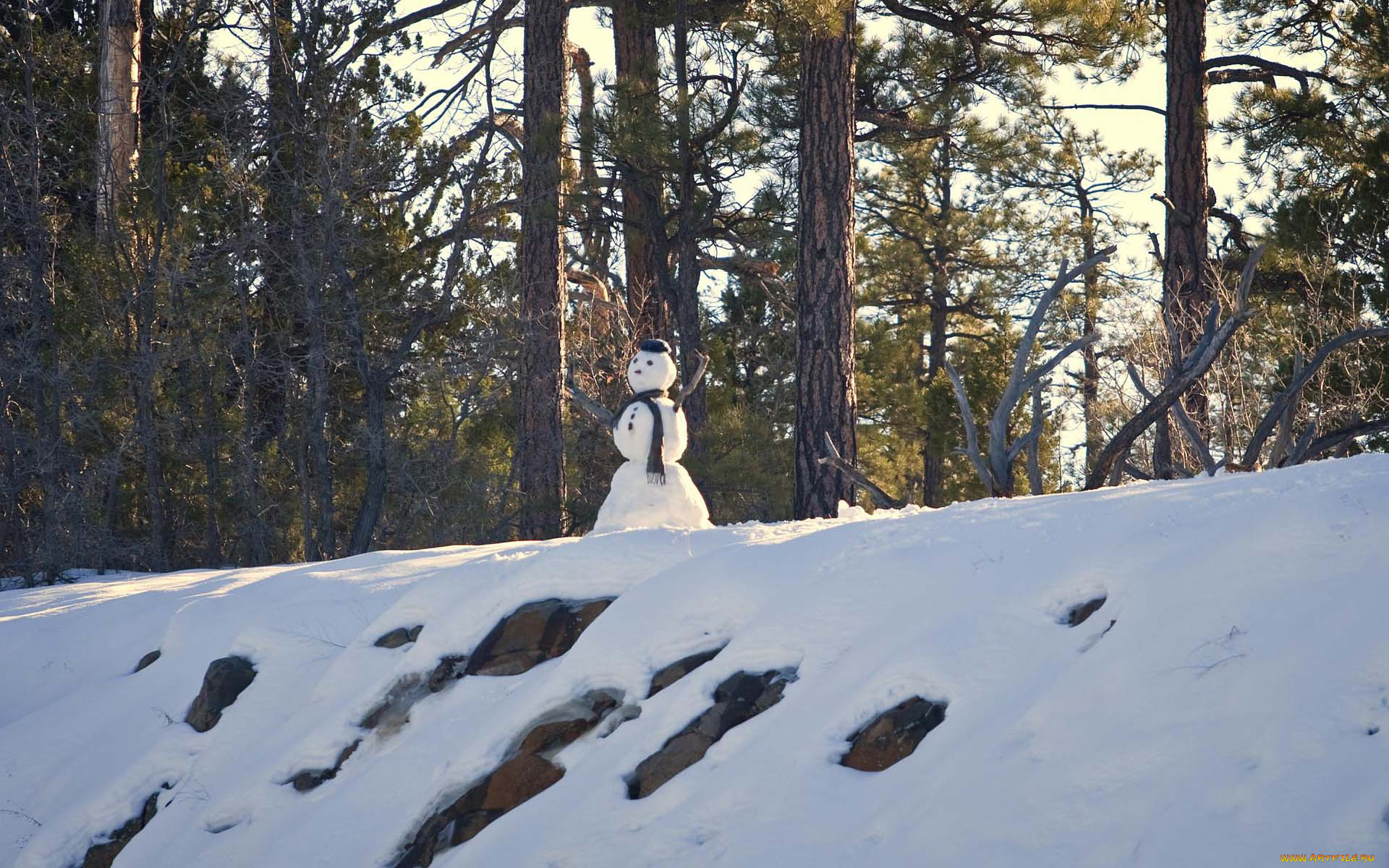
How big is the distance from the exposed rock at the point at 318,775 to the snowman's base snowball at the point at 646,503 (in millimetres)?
2313

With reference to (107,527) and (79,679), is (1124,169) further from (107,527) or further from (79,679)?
(79,679)

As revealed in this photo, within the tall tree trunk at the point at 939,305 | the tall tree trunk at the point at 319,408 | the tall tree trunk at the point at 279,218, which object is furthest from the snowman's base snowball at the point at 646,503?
the tall tree trunk at the point at 939,305

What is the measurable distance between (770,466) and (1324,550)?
36.1 ft

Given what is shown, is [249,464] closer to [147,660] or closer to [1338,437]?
[147,660]

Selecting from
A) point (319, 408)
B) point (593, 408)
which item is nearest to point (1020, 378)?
point (593, 408)

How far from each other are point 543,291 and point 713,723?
8.20 m

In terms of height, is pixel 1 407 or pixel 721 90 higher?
pixel 721 90

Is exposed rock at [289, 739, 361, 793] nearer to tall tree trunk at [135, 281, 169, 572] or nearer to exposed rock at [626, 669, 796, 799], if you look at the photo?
exposed rock at [626, 669, 796, 799]

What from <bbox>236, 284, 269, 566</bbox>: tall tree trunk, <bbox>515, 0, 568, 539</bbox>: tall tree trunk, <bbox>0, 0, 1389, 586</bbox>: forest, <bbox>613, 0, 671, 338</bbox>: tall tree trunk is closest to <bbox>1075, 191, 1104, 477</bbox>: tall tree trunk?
<bbox>0, 0, 1389, 586</bbox>: forest

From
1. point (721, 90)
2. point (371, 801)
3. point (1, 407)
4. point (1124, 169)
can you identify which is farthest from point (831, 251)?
point (1124, 169)

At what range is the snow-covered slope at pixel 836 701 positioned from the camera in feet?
10.5

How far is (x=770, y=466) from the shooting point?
1470cm

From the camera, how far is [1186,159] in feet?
42.2

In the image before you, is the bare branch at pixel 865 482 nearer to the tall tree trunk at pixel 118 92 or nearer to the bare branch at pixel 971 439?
the bare branch at pixel 971 439
